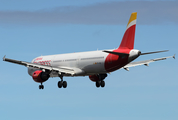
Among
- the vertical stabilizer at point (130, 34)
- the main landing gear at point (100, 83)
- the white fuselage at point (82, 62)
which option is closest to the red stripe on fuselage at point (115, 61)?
the white fuselage at point (82, 62)

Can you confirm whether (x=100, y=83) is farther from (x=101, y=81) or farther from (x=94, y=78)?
(x=94, y=78)

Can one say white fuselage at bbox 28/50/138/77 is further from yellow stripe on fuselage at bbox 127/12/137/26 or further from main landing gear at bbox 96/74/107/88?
yellow stripe on fuselage at bbox 127/12/137/26

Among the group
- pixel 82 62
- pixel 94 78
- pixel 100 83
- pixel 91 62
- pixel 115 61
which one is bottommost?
pixel 100 83

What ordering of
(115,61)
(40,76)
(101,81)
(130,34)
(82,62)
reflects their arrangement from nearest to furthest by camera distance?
(130,34), (115,61), (82,62), (40,76), (101,81)

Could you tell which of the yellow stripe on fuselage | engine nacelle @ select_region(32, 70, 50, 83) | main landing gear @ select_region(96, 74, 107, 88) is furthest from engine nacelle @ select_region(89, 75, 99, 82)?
the yellow stripe on fuselage

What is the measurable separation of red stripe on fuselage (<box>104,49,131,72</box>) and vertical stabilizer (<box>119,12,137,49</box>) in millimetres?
1014

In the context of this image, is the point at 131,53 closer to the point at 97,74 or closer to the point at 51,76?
the point at 97,74

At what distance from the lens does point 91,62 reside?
71.9 m

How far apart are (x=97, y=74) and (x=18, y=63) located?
15.7 m

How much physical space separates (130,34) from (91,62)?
342 inches

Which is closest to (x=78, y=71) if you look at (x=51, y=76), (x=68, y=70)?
(x=68, y=70)

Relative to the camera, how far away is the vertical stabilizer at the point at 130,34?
67688 millimetres

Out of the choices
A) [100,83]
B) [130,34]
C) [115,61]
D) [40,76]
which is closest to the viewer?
[130,34]

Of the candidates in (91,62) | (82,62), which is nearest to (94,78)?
(82,62)
